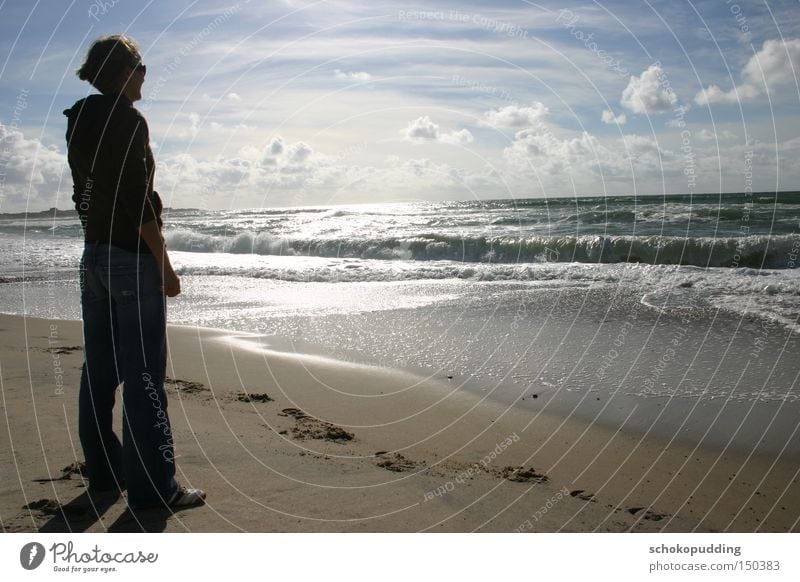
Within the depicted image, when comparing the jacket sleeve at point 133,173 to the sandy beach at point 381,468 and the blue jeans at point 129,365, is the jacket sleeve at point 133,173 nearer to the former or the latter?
the blue jeans at point 129,365

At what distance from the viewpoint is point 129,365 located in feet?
11.8

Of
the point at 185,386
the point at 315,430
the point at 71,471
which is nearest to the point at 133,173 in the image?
the point at 71,471

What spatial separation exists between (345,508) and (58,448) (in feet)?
6.92

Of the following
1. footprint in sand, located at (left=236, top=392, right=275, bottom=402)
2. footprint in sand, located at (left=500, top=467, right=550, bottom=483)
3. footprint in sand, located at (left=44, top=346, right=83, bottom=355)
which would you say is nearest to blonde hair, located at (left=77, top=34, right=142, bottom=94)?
footprint in sand, located at (left=500, top=467, right=550, bottom=483)

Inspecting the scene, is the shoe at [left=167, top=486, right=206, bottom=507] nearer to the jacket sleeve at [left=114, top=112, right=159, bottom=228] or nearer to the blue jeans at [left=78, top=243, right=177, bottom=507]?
the blue jeans at [left=78, top=243, right=177, bottom=507]

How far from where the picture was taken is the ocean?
657 cm

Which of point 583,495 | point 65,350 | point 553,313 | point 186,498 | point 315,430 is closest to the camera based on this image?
point 186,498

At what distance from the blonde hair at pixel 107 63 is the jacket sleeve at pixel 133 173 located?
266mm

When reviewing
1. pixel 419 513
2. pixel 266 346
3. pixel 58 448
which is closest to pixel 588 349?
pixel 266 346

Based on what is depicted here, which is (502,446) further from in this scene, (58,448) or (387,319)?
(387,319)

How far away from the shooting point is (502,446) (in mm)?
5266

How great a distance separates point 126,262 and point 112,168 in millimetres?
488

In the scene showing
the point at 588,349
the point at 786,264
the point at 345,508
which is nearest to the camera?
the point at 345,508

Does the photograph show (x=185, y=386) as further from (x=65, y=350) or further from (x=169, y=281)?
(x=169, y=281)
